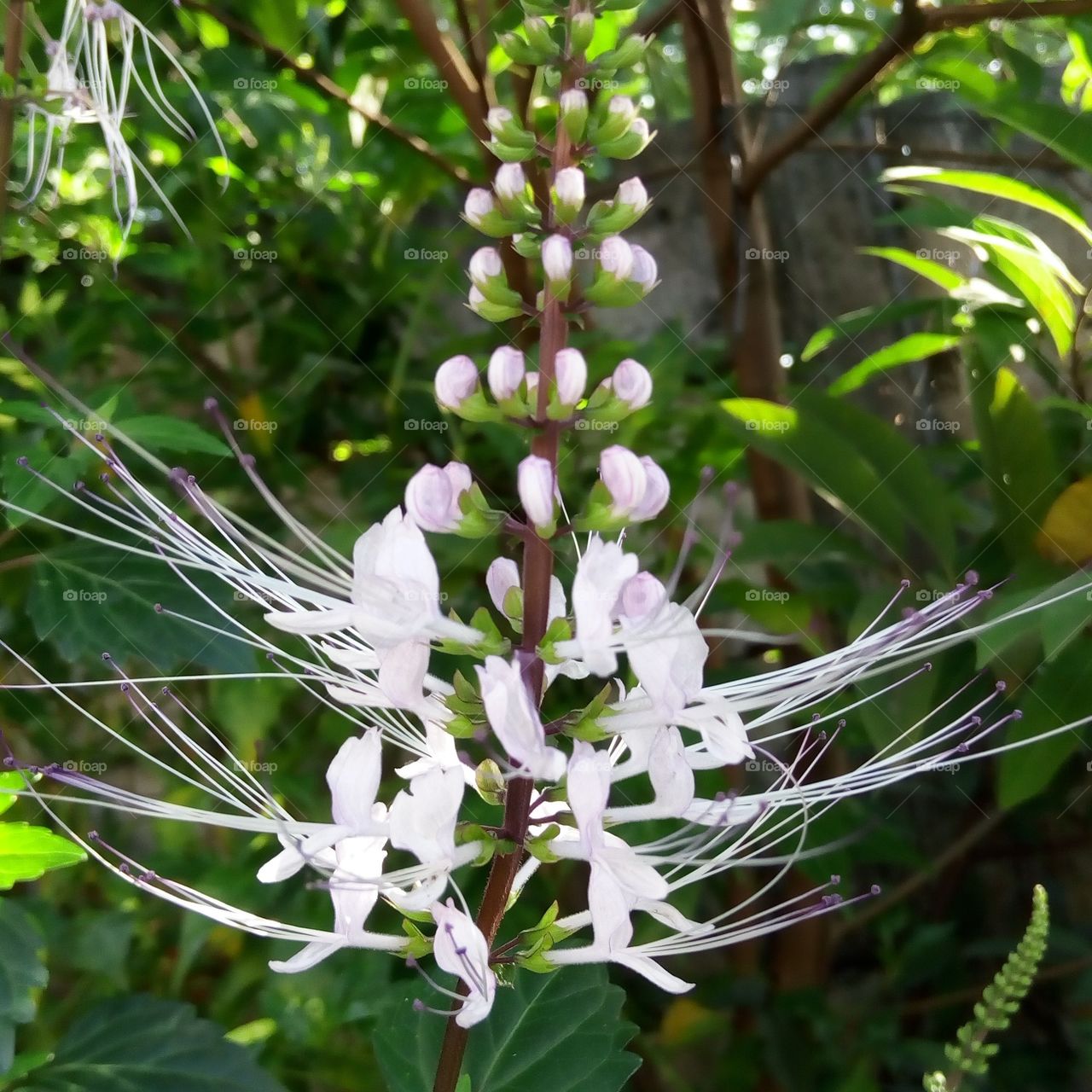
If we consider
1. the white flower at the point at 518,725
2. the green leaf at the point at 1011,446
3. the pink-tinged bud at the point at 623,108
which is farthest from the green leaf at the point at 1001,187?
the white flower at the point at 518,725

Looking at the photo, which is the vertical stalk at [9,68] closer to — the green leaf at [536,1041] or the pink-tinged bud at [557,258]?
the pink-tinged bud at [557,258]

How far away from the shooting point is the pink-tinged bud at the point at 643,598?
0.53 metres

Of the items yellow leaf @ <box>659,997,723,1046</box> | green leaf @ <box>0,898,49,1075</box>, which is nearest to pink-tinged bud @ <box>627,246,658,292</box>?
green leaf @ <box>0,898,49,1075</box>

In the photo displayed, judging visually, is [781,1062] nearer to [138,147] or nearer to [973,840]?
Answer: [973,840]

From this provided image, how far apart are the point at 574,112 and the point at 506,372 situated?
14 cm

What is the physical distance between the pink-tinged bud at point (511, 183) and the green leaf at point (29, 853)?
0.49 meters

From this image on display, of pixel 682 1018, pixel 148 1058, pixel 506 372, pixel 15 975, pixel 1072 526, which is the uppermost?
pixel 506 372

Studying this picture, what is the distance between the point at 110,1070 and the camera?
0.86m

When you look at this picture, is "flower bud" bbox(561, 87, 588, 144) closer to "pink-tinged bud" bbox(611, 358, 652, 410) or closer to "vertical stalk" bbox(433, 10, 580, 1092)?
"vertical stalk" bbox(433, 10, 580, 1092)

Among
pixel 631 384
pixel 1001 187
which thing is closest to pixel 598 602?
pixel 631 384

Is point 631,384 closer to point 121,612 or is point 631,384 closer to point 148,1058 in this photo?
point 121,612

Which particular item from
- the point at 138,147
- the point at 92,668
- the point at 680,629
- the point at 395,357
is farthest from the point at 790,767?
the point at 138,147

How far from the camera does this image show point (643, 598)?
1.74 feet

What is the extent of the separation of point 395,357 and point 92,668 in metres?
0.60
